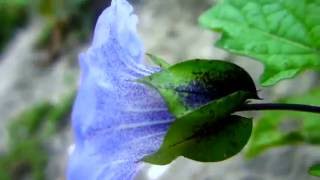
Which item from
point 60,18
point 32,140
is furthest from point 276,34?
point 60,18

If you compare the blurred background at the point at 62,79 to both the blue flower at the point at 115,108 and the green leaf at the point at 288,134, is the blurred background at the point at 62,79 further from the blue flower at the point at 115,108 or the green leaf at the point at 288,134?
the blue flower at the point at 115,108

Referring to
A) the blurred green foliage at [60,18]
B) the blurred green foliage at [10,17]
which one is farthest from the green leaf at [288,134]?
the blurred green foliage at [10,17]

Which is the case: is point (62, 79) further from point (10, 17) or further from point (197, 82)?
point (197, 82)

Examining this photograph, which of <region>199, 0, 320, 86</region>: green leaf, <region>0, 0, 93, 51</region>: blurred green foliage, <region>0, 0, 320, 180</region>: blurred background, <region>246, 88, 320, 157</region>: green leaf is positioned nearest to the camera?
<region>199, 0, 320, 86</region>: green leaf

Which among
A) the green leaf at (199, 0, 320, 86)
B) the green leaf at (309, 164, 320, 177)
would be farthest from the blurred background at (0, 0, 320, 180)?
the green leaf at (309, 164, 320, 177)

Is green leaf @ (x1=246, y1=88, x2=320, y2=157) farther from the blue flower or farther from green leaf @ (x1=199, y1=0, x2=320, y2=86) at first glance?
the blue flower
